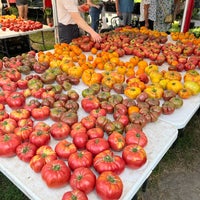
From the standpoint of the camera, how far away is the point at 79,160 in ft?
4.58

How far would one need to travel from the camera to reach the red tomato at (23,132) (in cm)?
164

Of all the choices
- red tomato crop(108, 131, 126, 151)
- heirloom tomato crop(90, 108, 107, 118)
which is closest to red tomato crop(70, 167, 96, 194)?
red tomato crop(108, 131, 126, 151)

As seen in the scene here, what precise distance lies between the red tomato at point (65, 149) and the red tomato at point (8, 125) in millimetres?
417

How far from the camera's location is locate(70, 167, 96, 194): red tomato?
126cm

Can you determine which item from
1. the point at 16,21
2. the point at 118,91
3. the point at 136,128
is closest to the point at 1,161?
the point at 136,128

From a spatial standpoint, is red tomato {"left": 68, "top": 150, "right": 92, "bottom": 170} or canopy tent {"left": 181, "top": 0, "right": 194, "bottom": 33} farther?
canopy tent {"left": 181, "top": 0, "right": 194, "bottom": 33}

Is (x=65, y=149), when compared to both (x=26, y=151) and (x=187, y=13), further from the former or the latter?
(x=187, y=13)

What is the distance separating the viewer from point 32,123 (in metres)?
1.81

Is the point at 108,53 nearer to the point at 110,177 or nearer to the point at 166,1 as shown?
the point at 110,177

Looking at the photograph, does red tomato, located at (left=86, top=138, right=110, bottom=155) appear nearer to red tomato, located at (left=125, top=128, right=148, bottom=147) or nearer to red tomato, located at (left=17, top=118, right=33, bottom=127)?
red tomato, located at (left=125, top=128, right=148, bottom=147)

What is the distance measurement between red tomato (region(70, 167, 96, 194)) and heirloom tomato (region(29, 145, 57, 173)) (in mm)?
210

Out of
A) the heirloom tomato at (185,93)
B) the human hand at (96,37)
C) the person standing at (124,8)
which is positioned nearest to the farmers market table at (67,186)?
the heirloom tomato at (185,93)

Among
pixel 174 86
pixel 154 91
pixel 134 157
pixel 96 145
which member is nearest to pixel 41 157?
pixel 96 145

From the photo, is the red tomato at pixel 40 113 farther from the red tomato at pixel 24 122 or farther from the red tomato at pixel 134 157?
the red tomato at pixel 134 157
